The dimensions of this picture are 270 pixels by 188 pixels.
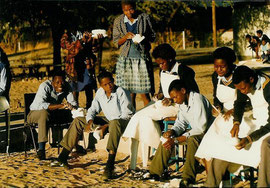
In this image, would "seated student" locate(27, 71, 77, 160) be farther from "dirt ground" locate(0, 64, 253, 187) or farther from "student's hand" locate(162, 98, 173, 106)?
"student's hand" locate(162, 98, 173, 106)

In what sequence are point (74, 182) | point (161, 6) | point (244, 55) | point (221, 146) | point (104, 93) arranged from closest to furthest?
point (221, 146) < point (74, 182) < point (104, 93) < point (161, 6) < point (244, 55)

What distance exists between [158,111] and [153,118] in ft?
0.37

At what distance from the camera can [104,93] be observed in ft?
22.8

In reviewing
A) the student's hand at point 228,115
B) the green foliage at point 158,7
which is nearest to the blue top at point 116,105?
the student's hand at point 228,115

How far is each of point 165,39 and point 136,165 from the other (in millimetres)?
28915

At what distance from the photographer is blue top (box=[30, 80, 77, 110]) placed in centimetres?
763

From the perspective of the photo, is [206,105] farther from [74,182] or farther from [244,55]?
[244,55]

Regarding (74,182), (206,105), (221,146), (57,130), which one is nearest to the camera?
(221,146)

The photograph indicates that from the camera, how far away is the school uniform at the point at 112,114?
6531mm

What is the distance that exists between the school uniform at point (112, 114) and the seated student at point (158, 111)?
192 mm

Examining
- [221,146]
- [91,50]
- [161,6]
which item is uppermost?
[161,6]

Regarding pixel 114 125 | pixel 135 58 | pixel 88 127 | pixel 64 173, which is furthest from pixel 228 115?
pixel 135 58

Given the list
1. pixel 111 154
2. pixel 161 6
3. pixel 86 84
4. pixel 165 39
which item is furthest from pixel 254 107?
pixel 165 39

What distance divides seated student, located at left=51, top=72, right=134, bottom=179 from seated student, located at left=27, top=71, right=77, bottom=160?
19.6 inches
